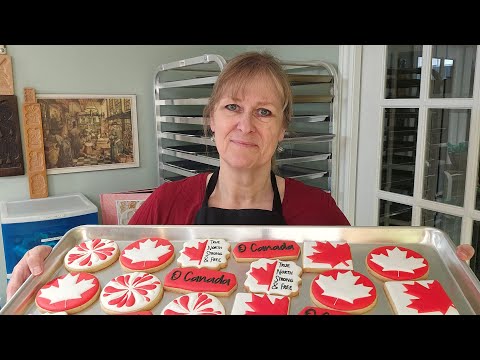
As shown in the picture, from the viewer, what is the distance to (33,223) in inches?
68.6

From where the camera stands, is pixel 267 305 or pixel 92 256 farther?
pixel 92 256

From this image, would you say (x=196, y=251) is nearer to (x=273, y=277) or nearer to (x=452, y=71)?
(x=273, y=277)

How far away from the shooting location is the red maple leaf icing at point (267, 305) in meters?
0.59

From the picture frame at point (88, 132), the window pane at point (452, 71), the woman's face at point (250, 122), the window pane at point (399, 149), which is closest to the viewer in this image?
the woman's face at point (250, 122)

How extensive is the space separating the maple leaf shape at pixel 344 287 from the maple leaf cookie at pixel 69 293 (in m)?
0.38

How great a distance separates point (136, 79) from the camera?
2.22 m

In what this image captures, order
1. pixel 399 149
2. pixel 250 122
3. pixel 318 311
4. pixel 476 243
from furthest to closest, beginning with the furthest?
pixel 399 149 → pixel 476 243 → pixel 250 122 → pixel 318 311

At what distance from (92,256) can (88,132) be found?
1.56 meters

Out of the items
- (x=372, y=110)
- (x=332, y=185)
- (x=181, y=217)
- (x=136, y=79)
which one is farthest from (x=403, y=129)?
(x=136, y=79)

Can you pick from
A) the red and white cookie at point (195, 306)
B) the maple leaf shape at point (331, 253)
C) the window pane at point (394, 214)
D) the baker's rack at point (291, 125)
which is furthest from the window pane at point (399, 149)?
the red and white cookie at point (195, 306)

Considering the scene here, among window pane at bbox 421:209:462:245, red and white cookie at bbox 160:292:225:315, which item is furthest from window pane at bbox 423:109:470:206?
red and white cookie at bbox 160:292:225:315

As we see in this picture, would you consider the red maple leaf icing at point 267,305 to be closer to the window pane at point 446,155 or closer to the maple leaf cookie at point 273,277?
the maple leaf cookie at point 273,277

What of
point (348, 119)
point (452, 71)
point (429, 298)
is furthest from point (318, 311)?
point (348, 119)
